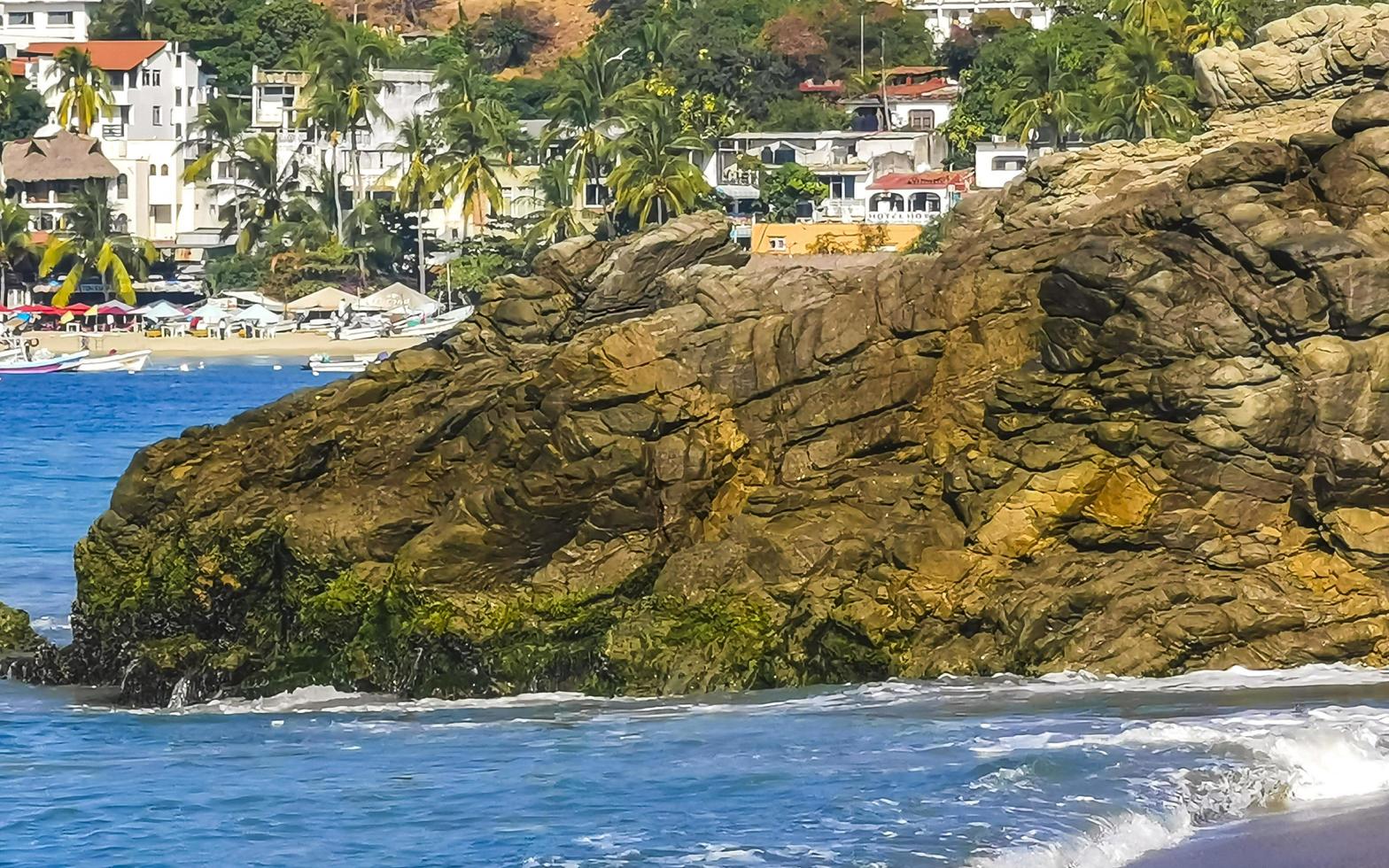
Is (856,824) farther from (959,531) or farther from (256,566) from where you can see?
(256,566)

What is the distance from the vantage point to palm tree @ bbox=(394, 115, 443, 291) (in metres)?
104

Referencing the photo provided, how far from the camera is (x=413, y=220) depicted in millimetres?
112250

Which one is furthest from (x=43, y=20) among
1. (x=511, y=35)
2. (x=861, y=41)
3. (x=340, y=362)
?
(x=340, y=362)

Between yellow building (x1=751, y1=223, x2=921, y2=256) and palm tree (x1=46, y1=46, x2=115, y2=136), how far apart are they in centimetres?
4083

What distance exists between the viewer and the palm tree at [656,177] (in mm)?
89188

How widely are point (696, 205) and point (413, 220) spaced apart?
22793 millimetres

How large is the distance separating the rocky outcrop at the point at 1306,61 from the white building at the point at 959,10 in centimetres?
11934

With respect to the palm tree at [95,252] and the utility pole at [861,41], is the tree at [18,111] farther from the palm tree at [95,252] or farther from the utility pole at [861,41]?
the utility pole at [861,41]

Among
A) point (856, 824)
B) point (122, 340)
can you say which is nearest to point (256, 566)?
point (856, 824)

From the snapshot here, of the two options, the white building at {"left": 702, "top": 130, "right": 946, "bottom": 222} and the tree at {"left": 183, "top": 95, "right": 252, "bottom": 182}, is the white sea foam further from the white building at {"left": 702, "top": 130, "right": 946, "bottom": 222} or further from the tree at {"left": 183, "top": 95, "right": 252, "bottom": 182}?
the tree at {"left": 183, "top": 95, "right": 252, "bottom": 182}

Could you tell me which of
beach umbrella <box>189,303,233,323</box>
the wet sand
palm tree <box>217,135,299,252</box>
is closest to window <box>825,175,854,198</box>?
palm tree <box>217,135,299,252</box>

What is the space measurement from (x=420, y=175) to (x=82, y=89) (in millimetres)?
22443

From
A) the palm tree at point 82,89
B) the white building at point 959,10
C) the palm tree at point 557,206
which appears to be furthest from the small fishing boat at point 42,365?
the white building at point 959,10

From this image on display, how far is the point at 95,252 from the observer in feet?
360
